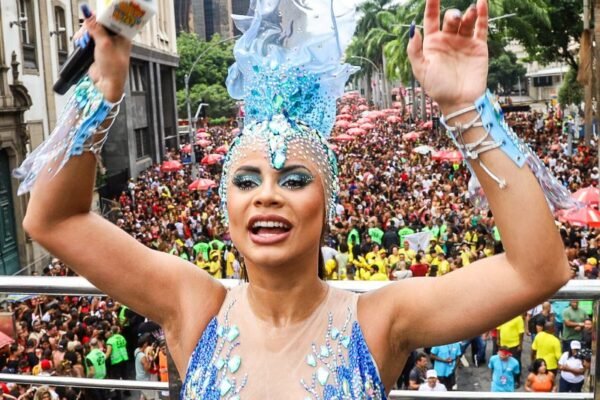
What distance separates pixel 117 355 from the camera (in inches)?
312

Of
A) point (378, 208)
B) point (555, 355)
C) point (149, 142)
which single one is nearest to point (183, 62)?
point (149, 142)

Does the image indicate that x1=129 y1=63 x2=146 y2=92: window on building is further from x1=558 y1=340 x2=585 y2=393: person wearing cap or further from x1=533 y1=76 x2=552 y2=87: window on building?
x1=533 y1=76 x2=552 y2=87: window on building

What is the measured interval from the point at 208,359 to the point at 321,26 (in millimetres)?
1007

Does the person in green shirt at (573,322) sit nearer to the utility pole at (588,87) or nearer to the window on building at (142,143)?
the utility pole at (588,87)

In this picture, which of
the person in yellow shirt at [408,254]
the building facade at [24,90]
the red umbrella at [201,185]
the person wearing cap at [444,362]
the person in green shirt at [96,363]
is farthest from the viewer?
the red umbrella at [201,185]

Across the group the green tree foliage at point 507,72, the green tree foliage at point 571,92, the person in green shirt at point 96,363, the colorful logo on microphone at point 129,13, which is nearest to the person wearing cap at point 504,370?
the person in green shirt at point 96,363

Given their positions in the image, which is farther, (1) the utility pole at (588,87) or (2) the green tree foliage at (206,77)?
(2) the green tree foliage at (206,77)

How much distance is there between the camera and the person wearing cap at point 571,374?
7117 mm

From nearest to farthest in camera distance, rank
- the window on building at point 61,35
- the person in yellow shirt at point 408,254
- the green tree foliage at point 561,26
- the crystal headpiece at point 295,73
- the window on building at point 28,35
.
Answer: the crystal headpiece at point 295,73
the person in yellow shirt at point 408,254
the window on building at point 28,35
the window on building at point 61,35
the green tree foliage at point 561,26

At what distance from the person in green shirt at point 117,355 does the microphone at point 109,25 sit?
6195mm

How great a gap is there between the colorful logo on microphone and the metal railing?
3.45 ft

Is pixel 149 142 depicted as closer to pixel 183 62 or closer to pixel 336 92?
pixel 183 62

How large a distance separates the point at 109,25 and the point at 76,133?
1.06 ft

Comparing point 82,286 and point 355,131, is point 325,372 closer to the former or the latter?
point 82,286
